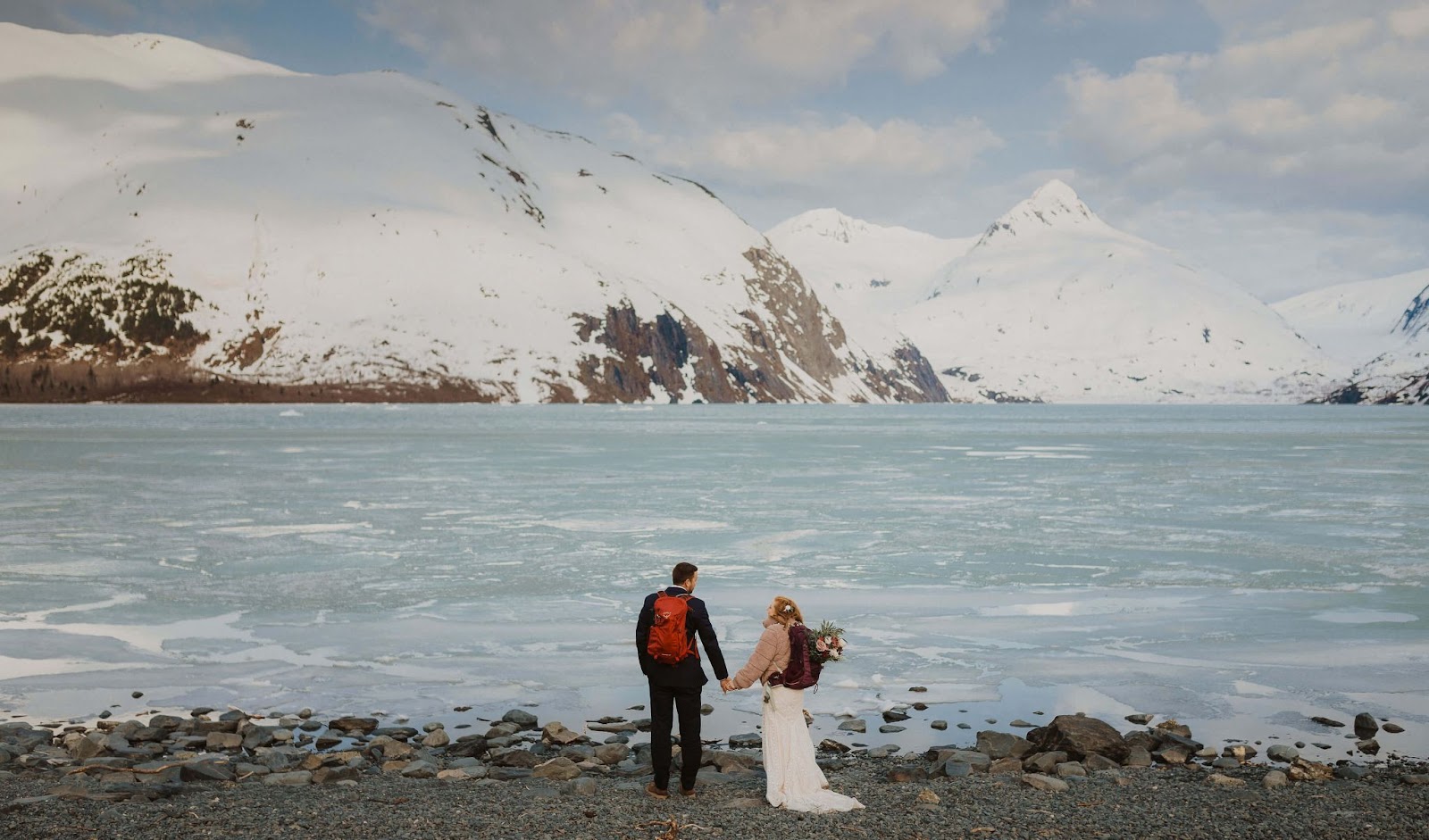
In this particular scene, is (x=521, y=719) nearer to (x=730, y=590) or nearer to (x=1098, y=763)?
(x=1098, y=763)

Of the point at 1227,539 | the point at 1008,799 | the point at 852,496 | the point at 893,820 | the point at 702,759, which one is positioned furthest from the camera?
the point at 852,496

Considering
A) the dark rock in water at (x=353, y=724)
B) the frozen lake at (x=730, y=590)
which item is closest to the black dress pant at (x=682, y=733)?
the frozen lake at (x=730, y=590)

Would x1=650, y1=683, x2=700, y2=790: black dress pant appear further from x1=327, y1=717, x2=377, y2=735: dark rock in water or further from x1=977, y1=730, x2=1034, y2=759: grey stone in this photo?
x1=327, y1=717, x2=377, y2=735: dark rock in water

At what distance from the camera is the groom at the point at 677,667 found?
488 inches

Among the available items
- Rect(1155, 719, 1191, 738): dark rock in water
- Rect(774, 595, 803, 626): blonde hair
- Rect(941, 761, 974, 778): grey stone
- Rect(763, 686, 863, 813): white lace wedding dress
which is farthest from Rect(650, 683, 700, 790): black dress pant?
Rect(1155, 719, 1191, 738): dark rock in water

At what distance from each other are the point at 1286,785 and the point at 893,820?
4.82m

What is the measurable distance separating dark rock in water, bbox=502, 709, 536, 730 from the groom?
12.5 ft

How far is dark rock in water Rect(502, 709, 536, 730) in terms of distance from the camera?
16.3m

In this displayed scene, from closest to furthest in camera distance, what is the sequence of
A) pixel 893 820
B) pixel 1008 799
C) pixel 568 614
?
pixel 893 820 → pixel 1008 799 → pixel 568 614

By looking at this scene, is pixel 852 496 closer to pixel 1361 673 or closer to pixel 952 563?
pixel 952 563

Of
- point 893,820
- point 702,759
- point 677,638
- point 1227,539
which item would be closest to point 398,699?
point 702,759

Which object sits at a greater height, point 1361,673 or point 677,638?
point 677,638

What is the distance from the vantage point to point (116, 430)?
11725 centimetres

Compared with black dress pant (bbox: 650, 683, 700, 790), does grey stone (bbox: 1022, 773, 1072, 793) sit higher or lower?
lower
